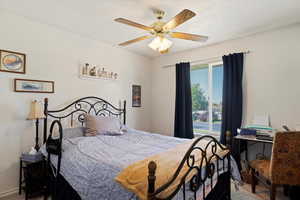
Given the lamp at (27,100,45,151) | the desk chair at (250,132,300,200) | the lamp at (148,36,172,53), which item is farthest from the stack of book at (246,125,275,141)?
the lamp at (27,100,45,151)

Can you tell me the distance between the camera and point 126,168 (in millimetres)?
1274

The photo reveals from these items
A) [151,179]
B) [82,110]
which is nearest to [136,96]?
[82,110]

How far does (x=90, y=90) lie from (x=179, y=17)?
211 cm

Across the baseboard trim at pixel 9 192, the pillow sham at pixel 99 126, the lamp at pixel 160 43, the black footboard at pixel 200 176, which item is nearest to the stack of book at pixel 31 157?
the baseboard trim at pixel 9 192

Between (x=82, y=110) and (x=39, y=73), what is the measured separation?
0.89 metres

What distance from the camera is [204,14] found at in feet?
7.19

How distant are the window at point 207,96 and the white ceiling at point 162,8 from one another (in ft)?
2.75

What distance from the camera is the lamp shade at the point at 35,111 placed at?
216 centimetres

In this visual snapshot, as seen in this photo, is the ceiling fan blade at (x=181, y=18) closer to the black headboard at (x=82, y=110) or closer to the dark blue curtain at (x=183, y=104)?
the dark blue curtain at (x=183, y=104)

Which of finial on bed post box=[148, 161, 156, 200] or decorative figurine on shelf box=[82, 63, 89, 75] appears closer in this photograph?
finial on bed post box=[148, 161, 156, 200]

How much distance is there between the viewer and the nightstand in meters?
2.03

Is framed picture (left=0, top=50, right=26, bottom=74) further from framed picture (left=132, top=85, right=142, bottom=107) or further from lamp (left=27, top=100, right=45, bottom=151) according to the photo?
framed picture (left=132, top=85, right=142, bottom=107)

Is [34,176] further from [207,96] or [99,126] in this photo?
[207,96]

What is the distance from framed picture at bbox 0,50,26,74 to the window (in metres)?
3.19
